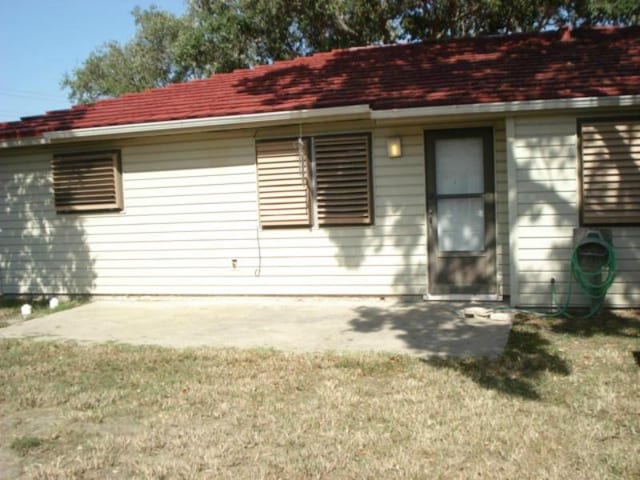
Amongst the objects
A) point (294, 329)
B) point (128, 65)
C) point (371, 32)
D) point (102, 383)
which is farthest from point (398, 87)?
point (128, 65)

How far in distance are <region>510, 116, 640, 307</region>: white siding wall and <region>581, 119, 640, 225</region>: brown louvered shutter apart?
0.47 feet

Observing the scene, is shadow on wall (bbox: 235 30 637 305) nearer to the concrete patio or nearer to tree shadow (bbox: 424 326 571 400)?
the concrete patio

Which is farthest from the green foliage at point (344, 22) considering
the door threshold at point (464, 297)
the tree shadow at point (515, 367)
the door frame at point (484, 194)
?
the tree shadow at point (515, 367)

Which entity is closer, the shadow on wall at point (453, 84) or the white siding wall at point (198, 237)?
the shadow on wall at point (453, 84)

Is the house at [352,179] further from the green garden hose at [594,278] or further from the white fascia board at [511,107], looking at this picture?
the green garden hose at [594,278]

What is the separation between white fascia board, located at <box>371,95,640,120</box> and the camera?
7.04 metres

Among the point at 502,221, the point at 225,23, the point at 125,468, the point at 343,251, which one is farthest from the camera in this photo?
the point at 225,23

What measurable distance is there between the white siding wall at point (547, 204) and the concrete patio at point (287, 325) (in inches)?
28.9

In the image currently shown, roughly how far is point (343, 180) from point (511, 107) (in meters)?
2.38

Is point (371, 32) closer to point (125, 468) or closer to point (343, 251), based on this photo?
point (343, 251)

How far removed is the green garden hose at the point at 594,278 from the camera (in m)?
7.13

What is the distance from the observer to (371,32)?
57.9 ft

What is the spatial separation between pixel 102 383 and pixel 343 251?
4.08 metres

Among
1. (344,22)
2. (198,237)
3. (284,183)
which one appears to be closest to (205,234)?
(198,237)
